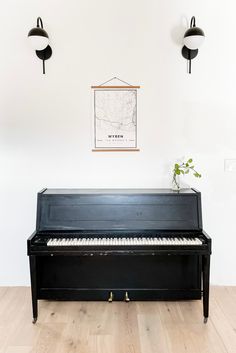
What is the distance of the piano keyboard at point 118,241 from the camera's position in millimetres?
2193

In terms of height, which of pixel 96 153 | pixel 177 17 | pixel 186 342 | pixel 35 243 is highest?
pixel 177 17

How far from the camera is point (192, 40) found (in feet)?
7.84

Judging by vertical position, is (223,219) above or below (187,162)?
below

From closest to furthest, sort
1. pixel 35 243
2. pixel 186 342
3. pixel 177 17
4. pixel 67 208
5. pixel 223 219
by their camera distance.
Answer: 1. pixel 186 342
2. pixel 35 243
3. pixel 67 208
4. pixel 177 17
5. pixel 223 219

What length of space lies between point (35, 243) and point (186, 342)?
1.25 meters

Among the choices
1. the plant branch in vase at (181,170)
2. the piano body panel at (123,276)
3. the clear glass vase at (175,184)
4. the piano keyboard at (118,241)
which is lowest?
the piano body panel at (123,276)

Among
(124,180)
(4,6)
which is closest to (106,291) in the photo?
(124,180)

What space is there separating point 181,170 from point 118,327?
1323mm

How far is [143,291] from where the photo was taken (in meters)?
2.47

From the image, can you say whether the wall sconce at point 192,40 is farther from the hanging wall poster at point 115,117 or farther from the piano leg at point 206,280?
the piano leg at point 206,280

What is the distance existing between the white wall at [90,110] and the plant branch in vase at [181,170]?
8cm

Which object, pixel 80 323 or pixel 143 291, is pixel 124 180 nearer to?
pixel 143 291

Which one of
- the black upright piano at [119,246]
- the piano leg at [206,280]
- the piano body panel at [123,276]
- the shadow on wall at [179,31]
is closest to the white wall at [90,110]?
the shadow on wall at [179,31]

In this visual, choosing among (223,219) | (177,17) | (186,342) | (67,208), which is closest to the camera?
(186,342)
